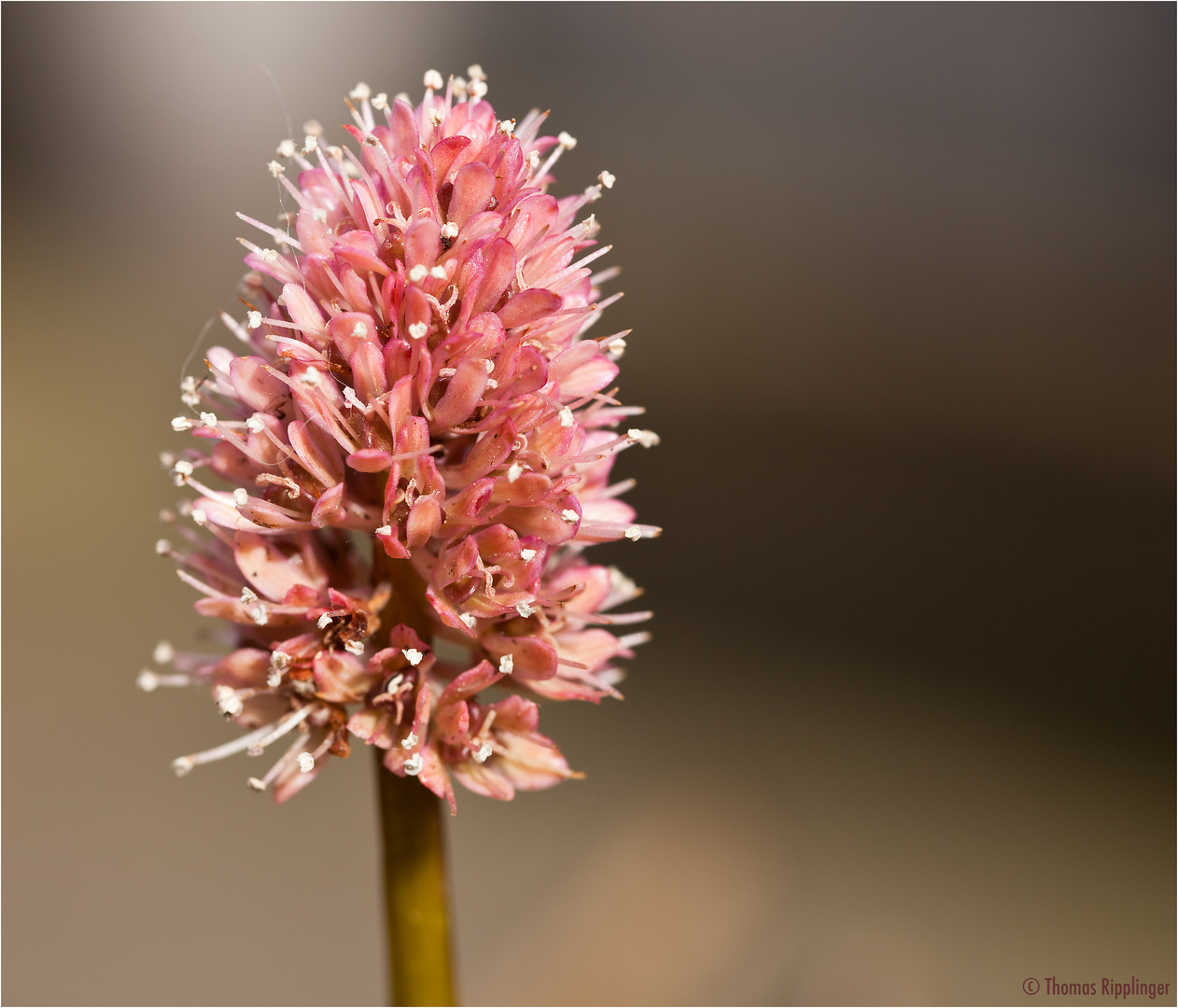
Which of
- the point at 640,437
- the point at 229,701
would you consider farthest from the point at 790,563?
the point at 229,701

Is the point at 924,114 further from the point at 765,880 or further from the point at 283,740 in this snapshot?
the point at 283,740

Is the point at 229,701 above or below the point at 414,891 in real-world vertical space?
above

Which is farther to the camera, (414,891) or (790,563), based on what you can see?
(790,563)

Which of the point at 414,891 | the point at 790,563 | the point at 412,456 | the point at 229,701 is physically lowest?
the point at 414,891

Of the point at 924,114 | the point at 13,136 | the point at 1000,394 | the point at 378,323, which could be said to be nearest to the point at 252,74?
the point at 13,136

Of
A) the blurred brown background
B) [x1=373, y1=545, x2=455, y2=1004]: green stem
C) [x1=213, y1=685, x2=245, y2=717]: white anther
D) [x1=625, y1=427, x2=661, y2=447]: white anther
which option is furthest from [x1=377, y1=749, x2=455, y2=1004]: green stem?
the blurred brown background

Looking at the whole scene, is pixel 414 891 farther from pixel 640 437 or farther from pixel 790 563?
pixel 790 563

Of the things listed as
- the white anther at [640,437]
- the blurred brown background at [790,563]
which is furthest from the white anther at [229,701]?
→ the blurred brown background at [790,563]

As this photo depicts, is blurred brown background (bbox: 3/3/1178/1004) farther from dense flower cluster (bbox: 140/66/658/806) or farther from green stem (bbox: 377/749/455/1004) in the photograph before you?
dense flower cluster (bbox: 140/66/658/806)
